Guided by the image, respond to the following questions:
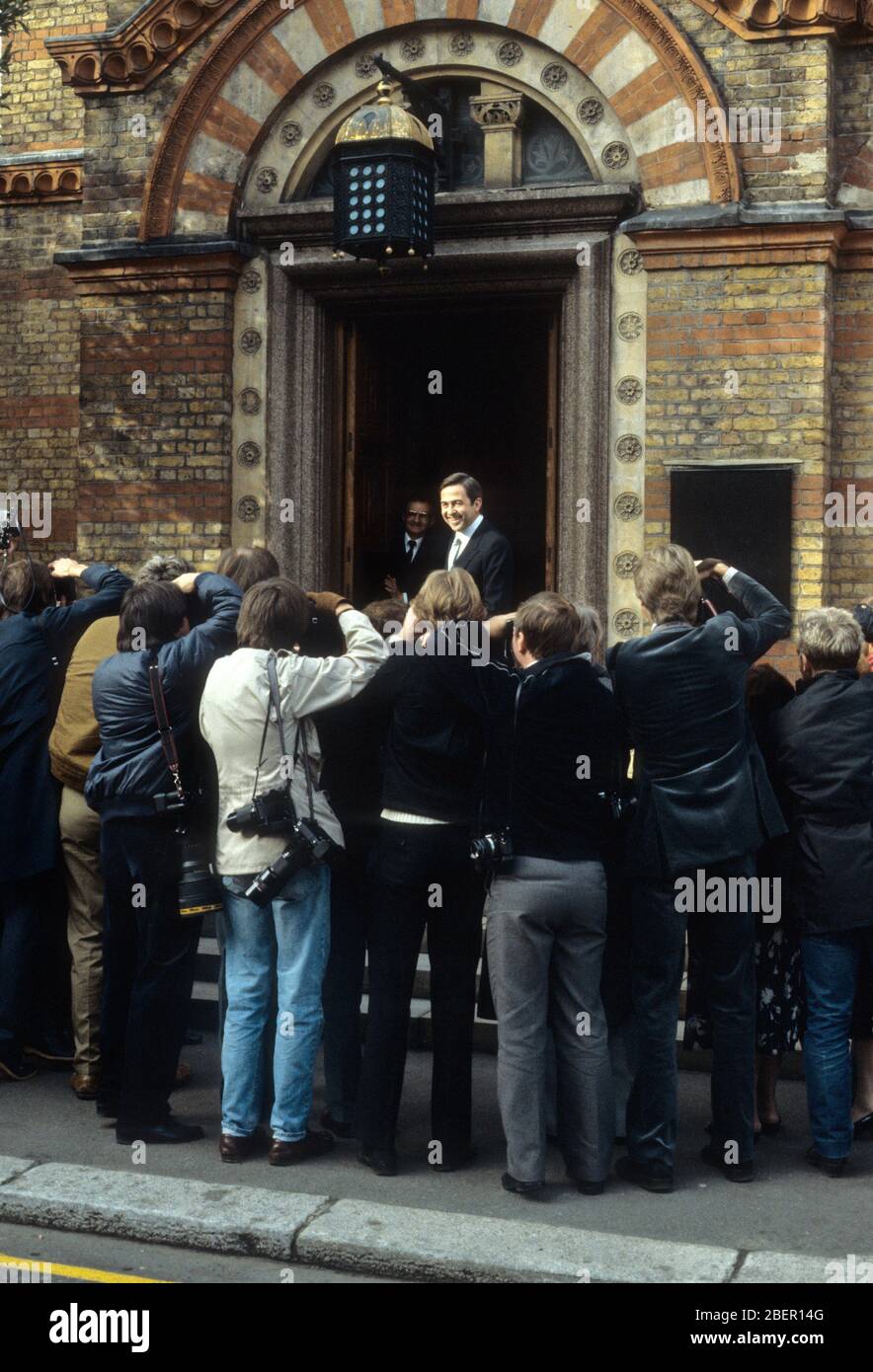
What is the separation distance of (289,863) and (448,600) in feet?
3.24

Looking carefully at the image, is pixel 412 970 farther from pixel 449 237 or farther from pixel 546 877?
pixel 449 237

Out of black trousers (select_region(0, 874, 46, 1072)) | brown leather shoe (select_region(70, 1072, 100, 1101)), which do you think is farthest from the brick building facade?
brown leather shoe (select_region(70, 1072, 100, 1101))

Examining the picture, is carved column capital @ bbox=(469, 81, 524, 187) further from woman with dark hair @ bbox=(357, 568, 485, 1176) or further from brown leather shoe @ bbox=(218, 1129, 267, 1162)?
brown leather shoe @ bbox=(218, 1129, 267, 1162)

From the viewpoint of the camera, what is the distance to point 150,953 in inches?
218

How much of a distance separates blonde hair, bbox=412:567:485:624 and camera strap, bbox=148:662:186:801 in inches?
37.8

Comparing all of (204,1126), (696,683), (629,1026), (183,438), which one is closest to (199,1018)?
(204,1126)

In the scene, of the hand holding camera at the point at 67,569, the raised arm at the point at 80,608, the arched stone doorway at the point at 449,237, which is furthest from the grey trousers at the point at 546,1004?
the arched stone doorway at the point at 449,237

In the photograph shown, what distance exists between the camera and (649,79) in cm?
902

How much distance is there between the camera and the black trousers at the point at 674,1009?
5156 mm

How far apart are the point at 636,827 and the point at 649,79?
18.0ft

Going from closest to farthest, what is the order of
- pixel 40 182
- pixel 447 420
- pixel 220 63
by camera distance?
pixel 220 63 → pixel 40 182 → pixel 447 420

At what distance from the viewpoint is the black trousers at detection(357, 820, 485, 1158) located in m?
5.19

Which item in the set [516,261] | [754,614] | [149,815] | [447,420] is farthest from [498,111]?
[149,815]

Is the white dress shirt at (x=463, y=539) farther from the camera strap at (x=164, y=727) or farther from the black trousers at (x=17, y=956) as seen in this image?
the black trousers at (x=17, y=956)
